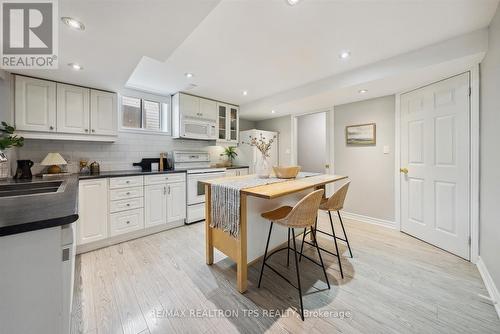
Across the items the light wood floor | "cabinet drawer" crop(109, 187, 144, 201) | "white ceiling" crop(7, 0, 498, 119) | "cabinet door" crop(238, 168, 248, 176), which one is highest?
"white ceiling" crop(7, 0, 498, 119)

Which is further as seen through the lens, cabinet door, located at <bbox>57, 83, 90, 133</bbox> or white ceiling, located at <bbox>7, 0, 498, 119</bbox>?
cabinet door, located at <bbox>57, 83, 90, 133</bbox>

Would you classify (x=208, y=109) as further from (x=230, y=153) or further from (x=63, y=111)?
(x=63, y=111)

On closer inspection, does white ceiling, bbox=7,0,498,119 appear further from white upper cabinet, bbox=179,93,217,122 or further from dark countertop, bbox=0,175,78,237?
dark countertop, bbox=0,175,78,237

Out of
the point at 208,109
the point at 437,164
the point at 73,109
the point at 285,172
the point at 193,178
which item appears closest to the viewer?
the point at 285,172

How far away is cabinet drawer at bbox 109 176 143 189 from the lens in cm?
252

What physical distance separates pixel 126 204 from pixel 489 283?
12.9ft

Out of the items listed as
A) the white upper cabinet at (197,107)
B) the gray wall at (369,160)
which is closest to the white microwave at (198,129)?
the white upper cabinet at (197,107)


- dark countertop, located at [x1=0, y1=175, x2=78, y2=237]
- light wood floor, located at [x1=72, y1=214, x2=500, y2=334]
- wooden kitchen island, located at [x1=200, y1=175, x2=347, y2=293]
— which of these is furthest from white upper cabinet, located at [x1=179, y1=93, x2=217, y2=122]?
dark countertop, located at [x1=0, y1=175, x2=78, y2=237]

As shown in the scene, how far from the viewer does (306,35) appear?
1831 millimetres

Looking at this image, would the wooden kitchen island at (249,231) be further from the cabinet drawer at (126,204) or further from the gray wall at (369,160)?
the gray wall at (369,160)

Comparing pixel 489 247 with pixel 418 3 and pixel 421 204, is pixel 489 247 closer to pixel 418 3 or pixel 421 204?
pixel 421 204

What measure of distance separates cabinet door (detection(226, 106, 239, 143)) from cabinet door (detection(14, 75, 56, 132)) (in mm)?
2665

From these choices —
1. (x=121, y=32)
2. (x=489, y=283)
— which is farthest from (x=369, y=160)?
(x=121, y=32)

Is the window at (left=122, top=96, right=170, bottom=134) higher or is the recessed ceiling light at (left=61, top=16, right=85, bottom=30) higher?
the recessed ceiling light at (left=61, top=16, right=85, bottom=30)
